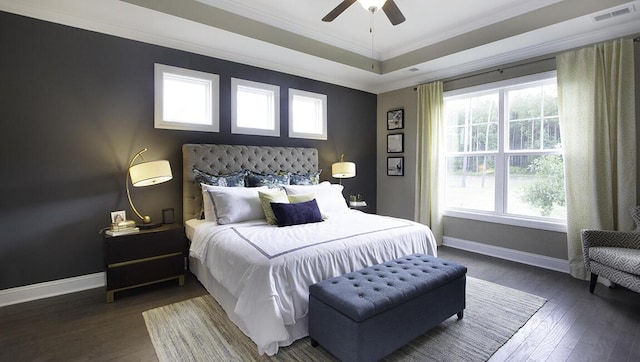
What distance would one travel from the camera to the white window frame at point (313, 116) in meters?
4.66

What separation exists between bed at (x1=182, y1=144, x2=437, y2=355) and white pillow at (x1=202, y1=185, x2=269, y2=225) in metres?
0.07

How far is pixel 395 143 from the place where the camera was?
5.54 meters

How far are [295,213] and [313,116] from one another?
2.37 meters

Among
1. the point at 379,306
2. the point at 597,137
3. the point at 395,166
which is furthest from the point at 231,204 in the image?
the point at 597,137

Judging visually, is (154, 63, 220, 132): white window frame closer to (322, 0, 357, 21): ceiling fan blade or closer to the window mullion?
(322, 0, 357, 21): ceiling fan blade

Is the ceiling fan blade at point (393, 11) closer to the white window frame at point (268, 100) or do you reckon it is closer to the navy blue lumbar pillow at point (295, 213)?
the navy blue lumbar pillow at point (295, 213)

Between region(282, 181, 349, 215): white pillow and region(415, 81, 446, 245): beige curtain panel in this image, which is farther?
region(415, 81, 446, 245): beige curtain panel

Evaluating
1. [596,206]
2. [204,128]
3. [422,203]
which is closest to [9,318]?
[204,128]

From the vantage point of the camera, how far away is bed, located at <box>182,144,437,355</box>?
6.75 feet

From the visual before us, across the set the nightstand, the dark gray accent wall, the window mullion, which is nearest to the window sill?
the window mullion

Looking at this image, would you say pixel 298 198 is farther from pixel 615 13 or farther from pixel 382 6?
pixel 615 13

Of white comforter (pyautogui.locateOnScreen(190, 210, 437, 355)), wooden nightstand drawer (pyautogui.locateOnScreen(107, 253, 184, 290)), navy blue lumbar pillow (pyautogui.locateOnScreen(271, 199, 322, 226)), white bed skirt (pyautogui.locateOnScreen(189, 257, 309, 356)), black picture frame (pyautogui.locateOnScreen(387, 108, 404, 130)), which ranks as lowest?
white bed skirt (pyautogui.locateOnScreen(189, 257, 309, 356))

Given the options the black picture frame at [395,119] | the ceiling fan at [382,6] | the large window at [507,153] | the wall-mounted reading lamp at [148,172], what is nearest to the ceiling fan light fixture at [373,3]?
the ceiling fan at [382,6]

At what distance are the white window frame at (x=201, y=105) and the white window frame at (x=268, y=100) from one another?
0.22m
